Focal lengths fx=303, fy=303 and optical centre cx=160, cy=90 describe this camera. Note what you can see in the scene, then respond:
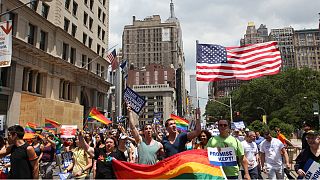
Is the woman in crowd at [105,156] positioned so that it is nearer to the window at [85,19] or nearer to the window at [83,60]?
the window at [83,60]

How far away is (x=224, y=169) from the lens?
5.93 meters

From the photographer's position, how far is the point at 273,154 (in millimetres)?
8461

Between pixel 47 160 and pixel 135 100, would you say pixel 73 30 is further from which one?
pixel 135 100

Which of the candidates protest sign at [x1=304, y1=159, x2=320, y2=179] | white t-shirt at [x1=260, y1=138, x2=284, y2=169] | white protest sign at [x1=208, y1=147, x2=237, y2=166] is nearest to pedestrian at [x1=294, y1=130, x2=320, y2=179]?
protest sign at [x1=304, y1=159, x2=320, y2=179]

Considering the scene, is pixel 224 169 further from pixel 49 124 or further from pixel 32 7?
pixel 32 7

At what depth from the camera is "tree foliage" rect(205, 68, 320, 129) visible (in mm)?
57438

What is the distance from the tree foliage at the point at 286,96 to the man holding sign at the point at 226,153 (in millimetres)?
54843

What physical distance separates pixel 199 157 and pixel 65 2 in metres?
32.1

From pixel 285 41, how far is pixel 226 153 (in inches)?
6552

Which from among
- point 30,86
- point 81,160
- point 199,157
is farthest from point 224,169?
point 30,86

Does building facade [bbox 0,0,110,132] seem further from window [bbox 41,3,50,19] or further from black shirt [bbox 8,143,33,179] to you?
black shirt [bbox 8,143,33,179]

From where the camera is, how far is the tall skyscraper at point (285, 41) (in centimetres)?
14475

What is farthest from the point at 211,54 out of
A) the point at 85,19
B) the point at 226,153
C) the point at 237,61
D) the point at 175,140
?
the point at 85,19

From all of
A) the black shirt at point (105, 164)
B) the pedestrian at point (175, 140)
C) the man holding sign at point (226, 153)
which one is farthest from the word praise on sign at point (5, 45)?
the man holding sign at point (226, 153)
